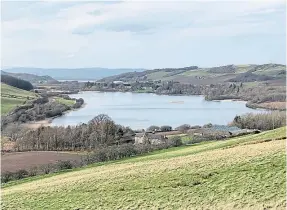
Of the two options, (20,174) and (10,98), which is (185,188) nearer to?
(20,174)

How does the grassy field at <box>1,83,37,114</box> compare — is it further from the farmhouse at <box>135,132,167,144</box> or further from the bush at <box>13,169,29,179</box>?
the bush at <box>13,169,29,179</box>

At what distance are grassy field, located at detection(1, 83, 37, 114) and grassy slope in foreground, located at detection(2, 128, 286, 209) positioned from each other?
7574 cm

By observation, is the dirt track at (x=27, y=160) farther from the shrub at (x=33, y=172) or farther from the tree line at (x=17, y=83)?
the tree line at (x=17, y=83)

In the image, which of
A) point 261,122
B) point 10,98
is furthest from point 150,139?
point 10,98

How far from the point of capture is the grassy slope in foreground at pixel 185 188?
1189 centimetres

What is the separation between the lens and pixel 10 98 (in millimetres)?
106188

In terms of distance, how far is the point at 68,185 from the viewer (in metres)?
17.1

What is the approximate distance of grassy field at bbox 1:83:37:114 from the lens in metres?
94.1

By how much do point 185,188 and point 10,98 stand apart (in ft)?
323

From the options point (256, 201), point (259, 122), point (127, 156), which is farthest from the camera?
point (259, 122)

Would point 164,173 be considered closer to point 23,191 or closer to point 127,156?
point 23,191

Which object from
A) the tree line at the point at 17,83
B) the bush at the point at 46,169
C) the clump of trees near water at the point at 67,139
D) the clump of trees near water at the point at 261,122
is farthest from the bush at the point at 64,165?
the tree line at the point at 17,83

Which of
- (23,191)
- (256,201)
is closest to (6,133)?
(23,191)

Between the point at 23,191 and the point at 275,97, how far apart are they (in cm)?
10377
